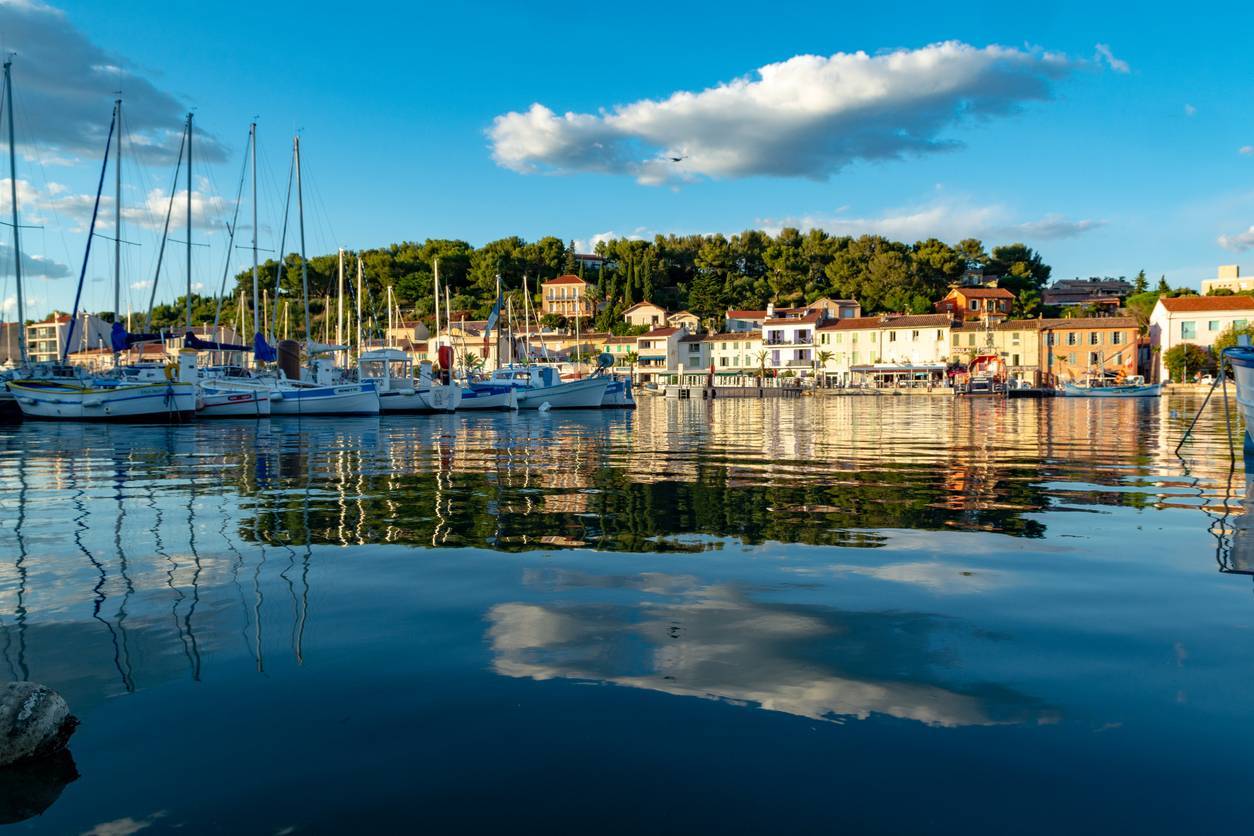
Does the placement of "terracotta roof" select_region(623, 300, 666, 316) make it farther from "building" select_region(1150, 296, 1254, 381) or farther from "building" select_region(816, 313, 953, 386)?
"building" select_region(1150, 296, 1254, 381)

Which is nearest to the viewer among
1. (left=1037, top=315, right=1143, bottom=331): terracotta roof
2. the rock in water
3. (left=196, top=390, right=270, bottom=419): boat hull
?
the rock in water

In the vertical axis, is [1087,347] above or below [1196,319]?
below

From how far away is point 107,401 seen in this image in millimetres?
36312

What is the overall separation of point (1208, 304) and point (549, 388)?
75.2 m

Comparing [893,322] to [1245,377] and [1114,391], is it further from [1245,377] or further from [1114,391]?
[1245,377]

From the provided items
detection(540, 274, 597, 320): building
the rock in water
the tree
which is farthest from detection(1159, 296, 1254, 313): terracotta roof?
the rock in water

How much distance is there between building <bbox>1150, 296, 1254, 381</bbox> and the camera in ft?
299

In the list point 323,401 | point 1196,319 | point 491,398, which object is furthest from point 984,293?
point 323,401

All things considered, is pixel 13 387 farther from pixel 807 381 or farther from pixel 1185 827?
pixel 807 381

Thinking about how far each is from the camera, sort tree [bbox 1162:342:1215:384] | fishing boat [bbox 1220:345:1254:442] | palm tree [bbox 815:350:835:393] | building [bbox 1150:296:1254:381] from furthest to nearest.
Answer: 1. palm tree [bbox 815:350:835:393]
2. tree [bbox 1162:342:1215:384]
3. building [bbox 1150:296:1254:381]
4. fishing boat [bbox 1220:345:1254:442]

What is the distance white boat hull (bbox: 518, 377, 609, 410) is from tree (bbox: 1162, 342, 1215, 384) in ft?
219

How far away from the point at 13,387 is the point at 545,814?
143 feet

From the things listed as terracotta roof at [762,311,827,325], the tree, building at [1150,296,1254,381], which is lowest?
the tree

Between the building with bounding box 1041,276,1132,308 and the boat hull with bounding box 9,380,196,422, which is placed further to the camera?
the building with bounding box 1041,276,1132,308
